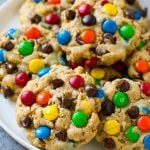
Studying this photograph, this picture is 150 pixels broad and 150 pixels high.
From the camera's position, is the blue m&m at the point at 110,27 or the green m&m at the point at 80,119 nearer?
the green m&m at the point at 80,119

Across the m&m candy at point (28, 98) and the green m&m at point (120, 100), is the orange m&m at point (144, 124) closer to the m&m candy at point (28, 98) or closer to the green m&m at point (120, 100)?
the green m&m at point (120, 100)

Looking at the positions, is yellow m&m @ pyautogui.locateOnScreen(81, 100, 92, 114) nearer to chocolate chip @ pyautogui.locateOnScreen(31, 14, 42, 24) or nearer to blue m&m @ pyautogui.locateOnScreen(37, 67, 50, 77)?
blue m&m @ pyautogui.locateOnScreen(37, 67, 50, 77)

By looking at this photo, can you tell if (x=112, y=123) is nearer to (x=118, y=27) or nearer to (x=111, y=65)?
(x=111, y=65)

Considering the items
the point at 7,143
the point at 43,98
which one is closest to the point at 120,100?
the point at 43,98

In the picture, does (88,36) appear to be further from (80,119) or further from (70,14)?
(80,119)

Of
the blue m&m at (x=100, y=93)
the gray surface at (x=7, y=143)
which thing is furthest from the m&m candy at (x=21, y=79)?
the blue m&m at (x=100, y=93)

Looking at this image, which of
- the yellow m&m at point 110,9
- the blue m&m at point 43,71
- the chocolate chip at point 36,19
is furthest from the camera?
the chocolate chip at point 36,19
